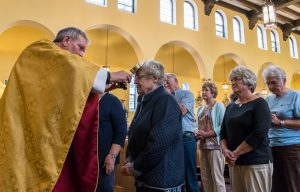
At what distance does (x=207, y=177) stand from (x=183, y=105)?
3.05 feet

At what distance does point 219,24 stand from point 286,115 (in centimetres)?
926

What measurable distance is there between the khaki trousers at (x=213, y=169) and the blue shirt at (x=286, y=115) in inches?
37.9

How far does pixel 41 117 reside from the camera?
144 cm

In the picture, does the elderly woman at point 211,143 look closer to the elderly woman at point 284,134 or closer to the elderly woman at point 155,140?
the elderly woman at point 284,134

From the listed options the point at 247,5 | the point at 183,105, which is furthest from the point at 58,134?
the point at 247,5

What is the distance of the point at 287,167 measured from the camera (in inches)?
99.0

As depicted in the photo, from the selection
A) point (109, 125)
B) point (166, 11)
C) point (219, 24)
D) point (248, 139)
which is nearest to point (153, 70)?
point (109, 125)

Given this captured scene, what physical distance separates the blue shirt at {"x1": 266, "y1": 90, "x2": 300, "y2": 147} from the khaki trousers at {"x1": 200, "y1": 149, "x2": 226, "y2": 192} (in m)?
0.96

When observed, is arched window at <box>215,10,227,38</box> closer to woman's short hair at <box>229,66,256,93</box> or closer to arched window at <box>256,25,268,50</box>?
arched window at <box>256,25,268,50</box>

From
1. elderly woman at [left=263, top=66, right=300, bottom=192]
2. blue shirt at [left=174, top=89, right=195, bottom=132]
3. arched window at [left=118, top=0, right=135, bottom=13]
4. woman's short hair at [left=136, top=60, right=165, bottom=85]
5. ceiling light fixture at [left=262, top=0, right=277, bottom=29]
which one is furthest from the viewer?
arched window at [left=118, top=0, right=135, bottom=13]

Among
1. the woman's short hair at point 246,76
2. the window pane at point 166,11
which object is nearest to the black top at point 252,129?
the woman's short hair at point 246,76

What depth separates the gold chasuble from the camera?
1399mm

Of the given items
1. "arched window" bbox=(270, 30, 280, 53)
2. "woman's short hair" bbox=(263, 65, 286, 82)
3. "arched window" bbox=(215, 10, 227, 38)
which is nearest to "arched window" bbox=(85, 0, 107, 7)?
"arched window" bbox=(215, 10, 227, 38)

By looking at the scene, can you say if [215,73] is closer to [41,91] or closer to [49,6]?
[49,6]
